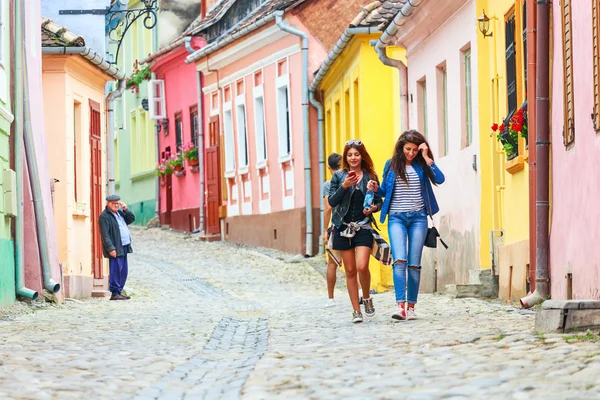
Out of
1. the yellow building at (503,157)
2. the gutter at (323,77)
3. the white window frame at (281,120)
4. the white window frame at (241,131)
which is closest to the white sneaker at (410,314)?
the yellow building at (503,157)

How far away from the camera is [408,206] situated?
12258 mm

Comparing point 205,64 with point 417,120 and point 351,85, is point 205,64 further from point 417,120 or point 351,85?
point 417,120

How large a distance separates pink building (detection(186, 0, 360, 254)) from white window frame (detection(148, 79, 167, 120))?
3.60m

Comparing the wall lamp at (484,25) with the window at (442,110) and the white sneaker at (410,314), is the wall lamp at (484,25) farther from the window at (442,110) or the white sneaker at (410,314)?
the white sneaker at (410,314)

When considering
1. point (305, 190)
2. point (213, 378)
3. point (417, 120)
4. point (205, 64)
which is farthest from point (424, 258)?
point (205, 64)

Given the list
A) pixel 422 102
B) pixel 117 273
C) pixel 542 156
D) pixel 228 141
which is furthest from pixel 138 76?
pixel 542 156

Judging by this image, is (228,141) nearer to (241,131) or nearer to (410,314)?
(241,131)

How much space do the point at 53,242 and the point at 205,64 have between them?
56.2ft

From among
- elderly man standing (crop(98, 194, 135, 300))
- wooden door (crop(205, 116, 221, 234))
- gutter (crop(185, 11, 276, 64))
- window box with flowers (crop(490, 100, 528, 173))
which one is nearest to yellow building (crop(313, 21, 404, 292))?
elderly man standing (crop(98, 194, 135, 300))

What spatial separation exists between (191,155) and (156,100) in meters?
4.11

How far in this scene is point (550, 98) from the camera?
13203 millimetres

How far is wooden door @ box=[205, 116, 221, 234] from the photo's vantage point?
35.8 meters

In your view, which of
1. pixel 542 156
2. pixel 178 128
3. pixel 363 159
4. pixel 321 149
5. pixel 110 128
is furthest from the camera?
pixel 178 128

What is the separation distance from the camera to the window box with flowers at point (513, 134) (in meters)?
14.1
